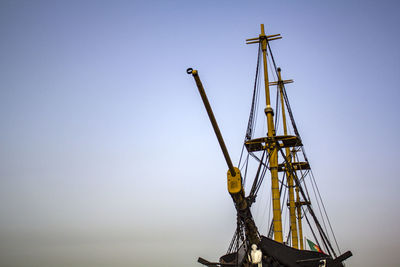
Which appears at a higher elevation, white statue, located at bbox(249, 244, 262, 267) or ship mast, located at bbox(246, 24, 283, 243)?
ship mast, located at bbox(246, 24, 283, 243)

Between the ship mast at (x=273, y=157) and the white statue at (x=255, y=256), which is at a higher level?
the ship mast at (x=273, y=157)

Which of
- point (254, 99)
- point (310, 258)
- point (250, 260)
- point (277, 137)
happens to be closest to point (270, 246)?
point (250, 260)

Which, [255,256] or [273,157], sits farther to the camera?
[273,157]

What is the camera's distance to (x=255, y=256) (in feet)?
43.1

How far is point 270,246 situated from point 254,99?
1197cm

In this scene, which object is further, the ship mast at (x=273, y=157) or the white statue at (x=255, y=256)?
the ship mast at (x=273, y=157)

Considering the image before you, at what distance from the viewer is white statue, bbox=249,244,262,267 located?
1307 cm

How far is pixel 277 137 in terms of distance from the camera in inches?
860

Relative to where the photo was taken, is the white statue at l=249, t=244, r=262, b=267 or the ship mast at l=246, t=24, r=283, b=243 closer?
the white statue at l=249, t=244, r=262, b=267

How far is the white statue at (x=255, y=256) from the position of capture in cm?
1307

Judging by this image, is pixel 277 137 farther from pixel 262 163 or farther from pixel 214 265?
pixel 214 265

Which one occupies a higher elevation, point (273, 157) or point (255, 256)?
point (273, 157)

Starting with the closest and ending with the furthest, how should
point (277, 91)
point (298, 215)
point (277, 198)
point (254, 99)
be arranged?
point (277, 198) → point (254, 99) → point (277, 91) → point (298, 215)

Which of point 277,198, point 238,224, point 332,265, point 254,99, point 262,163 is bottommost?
point 332,265
